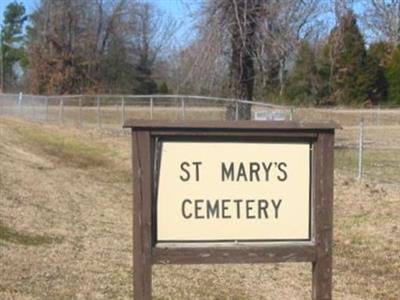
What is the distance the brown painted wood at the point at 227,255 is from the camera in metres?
3.81

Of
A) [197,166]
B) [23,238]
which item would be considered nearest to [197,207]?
[197,166]

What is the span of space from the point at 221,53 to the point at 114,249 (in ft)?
52.5

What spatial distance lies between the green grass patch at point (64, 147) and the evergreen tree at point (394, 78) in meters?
32.9

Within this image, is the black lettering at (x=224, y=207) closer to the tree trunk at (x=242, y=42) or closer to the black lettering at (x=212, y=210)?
the black lettering at (x=212, y=210)

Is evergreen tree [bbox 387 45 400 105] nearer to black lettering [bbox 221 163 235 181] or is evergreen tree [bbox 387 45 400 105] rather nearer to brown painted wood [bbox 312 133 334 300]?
brown painted wood [bbox 312 133 334 300]

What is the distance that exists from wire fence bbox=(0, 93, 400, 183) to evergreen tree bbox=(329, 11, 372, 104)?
1250cm

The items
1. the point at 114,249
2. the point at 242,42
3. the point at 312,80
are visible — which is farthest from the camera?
the point at 312,80

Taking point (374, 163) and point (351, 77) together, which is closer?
point (374, 163)

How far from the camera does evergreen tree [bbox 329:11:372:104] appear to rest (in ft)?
178

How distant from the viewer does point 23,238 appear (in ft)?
28.2

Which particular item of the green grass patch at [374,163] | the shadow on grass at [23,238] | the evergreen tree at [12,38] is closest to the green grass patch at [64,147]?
the green grass patch at [374,163]

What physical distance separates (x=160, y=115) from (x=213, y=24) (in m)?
5.46

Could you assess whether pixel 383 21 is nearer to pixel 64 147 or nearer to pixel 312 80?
pixel 312 80

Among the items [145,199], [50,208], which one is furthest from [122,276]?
[50,208]
